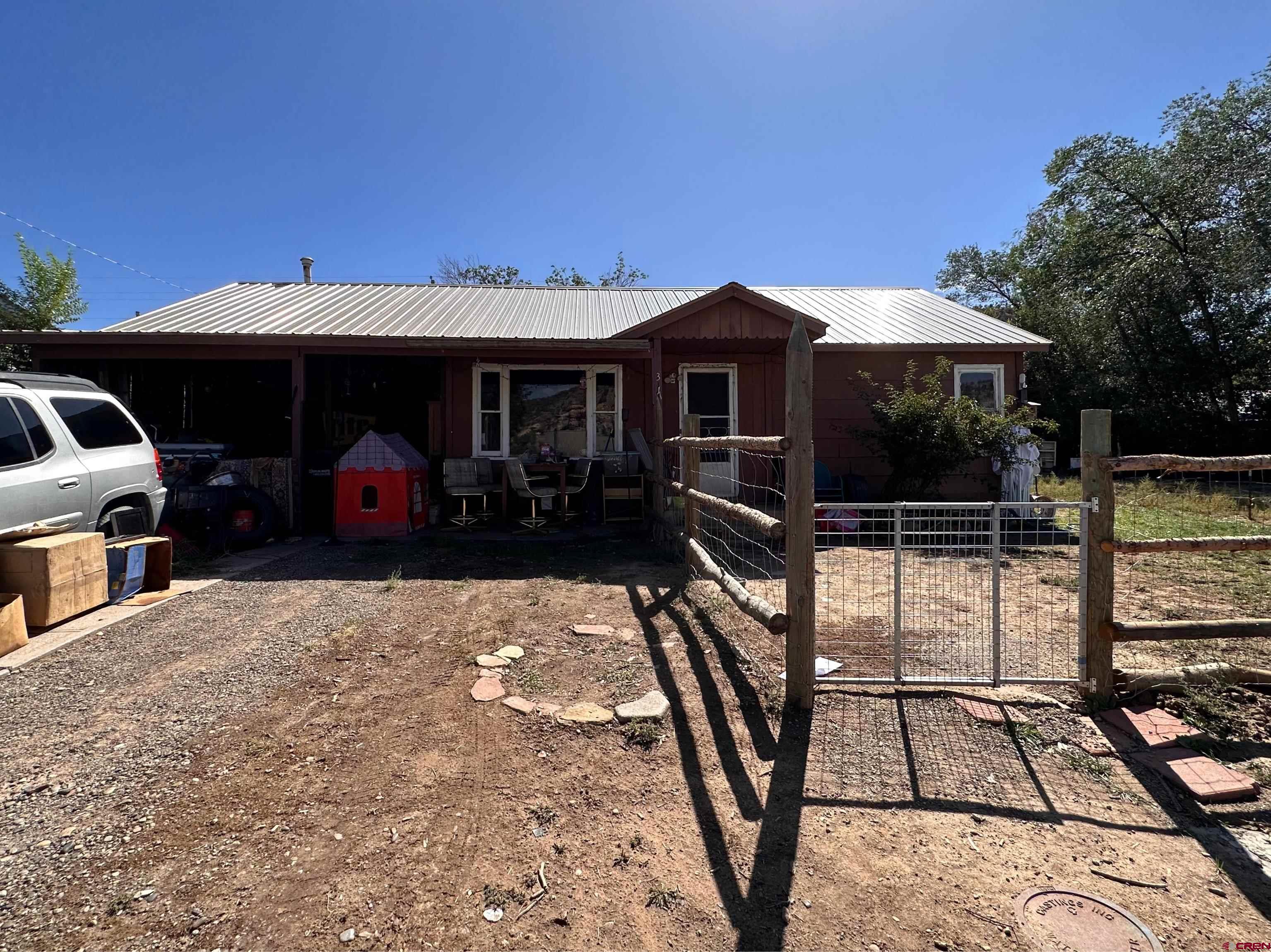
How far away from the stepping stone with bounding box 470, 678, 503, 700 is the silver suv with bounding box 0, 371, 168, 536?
3.67 m

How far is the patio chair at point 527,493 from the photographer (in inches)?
336

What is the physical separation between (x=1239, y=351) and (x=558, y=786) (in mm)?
23406

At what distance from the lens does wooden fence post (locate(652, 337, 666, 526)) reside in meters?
7.95

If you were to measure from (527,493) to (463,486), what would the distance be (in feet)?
3.76

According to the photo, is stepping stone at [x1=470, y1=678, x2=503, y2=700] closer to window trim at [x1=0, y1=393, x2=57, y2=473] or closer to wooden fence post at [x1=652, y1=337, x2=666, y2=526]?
window trim at [x1=0, y1=393, x2=57, y2=473]

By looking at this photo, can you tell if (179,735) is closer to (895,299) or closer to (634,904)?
(634,904)

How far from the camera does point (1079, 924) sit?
1.87m

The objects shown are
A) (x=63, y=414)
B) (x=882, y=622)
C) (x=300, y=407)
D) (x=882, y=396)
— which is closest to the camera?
(x=882, y=622)

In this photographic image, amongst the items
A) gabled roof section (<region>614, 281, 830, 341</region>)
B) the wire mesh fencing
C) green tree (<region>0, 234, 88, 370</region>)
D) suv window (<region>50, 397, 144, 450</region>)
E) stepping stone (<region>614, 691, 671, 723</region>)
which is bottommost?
stepping stone (<region>614, 691, 671, 723</region>)

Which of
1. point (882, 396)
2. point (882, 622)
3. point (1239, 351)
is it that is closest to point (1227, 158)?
point (1239, 351)

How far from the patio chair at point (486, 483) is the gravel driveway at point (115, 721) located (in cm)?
354

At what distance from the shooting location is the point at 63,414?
510cm

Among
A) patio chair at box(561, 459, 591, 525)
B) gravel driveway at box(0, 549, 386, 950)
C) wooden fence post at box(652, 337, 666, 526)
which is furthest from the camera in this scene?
patio chair at box(561, 459, 591, 525)

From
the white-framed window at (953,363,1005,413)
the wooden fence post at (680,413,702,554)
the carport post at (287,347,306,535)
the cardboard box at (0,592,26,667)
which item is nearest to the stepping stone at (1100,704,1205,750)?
the wooden fence post at (680,413,702,554)
